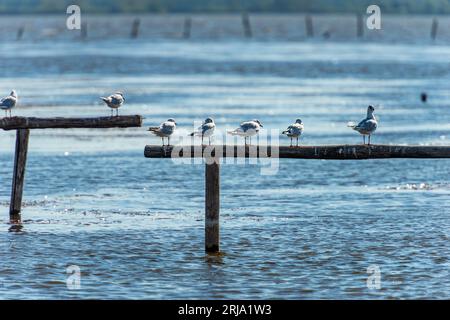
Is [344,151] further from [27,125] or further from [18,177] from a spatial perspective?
[18,177]

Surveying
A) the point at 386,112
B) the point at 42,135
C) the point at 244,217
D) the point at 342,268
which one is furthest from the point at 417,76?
the point at 342,268

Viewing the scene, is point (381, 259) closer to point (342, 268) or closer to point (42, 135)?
point (342, 268)

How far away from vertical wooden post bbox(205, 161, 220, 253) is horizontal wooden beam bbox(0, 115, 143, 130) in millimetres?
2481

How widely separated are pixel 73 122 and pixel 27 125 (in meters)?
1.05

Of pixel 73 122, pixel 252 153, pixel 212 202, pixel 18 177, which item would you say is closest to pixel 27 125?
pixel 73 122

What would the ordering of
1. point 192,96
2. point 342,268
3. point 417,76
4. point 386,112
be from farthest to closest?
point 417,76 < point 192,96 < point 386,112 < point 342,268

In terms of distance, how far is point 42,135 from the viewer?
40.3 m

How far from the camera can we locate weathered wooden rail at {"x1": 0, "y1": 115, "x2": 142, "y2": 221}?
23969 millimetres

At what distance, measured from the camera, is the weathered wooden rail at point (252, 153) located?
21375 millimetres

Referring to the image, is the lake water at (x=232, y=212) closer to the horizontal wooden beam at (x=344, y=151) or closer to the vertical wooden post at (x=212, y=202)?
the vertical wooden post at (x=212, y=202)

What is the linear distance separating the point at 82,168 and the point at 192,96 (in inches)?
988

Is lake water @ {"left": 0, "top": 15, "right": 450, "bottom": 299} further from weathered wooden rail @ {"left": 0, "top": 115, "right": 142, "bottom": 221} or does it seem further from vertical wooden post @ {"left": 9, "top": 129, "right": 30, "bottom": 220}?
weathered wooden rail @ {"left": 0, "top": 115, "right": 142, "bottom": 221}

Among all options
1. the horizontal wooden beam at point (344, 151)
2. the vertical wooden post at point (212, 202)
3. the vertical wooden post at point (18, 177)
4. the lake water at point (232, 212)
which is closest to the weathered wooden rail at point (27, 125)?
the vertical wooden post at point (18, 177)

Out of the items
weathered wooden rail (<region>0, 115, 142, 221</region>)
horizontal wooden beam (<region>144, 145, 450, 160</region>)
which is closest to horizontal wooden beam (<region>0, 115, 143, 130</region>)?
weathered wooden rail (<region>0, 115, 142, 221</region>)
